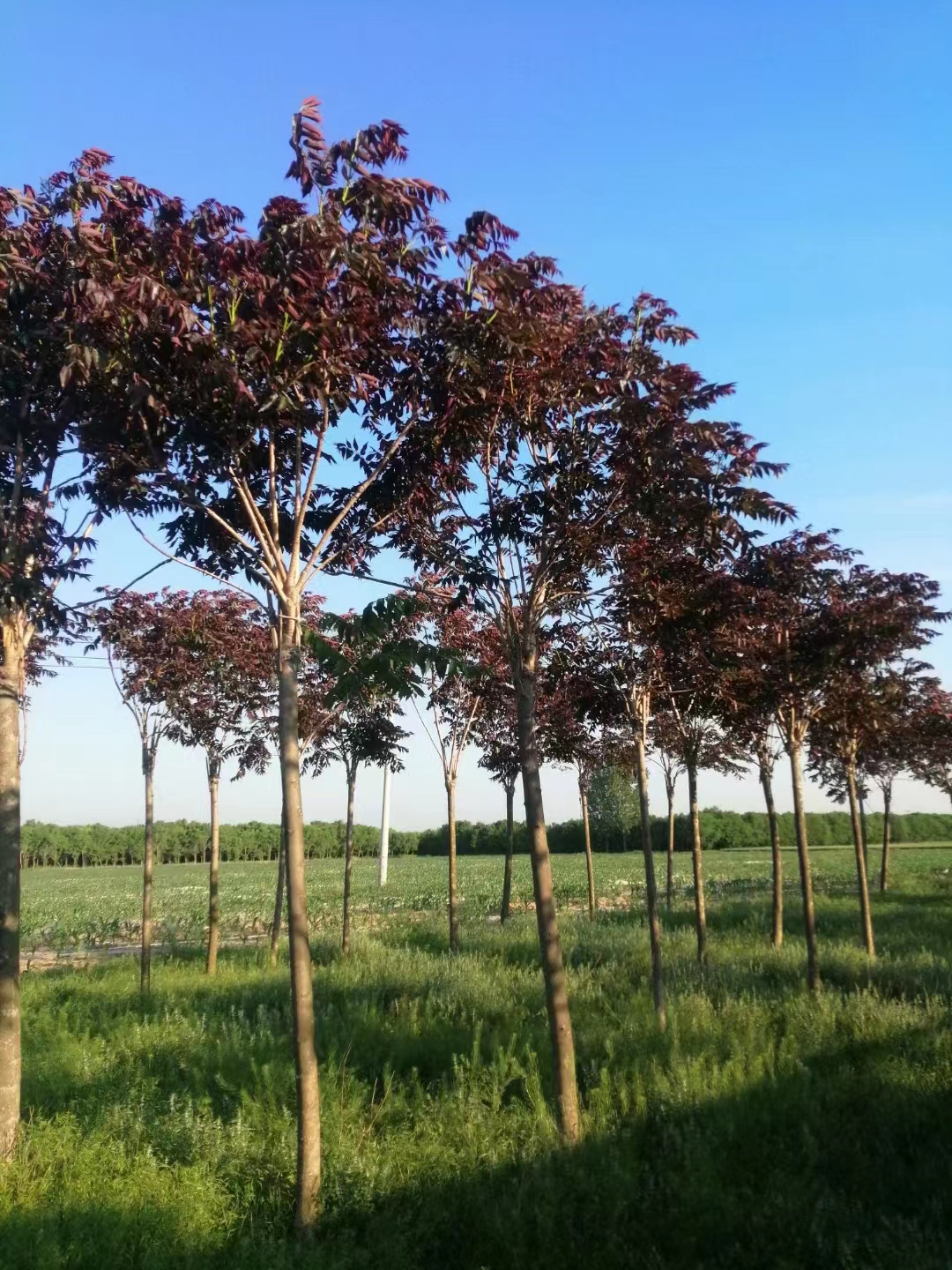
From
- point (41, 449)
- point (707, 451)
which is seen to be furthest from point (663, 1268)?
point (41, 449)

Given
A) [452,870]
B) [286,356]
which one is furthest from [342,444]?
[452,870]

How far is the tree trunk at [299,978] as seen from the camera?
4883 mm

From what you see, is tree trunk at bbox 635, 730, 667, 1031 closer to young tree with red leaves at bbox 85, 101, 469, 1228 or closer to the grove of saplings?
the grove of saplings

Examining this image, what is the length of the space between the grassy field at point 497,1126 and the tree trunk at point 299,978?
241 mm

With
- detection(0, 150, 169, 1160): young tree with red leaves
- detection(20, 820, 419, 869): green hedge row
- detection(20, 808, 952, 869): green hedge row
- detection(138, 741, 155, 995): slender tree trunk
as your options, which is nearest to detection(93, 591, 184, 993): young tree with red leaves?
detection(138, 741, 155, 995): slender tree trunk

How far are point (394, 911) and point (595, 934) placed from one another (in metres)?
13.5

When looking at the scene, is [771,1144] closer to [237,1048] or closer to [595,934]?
[237,1048]

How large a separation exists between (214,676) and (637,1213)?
9343 mm

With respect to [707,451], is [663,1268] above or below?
below

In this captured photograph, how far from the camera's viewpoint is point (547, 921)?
20.0ft

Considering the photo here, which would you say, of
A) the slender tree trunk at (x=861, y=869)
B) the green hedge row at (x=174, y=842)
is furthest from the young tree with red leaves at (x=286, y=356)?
the green hedge row at (x=174, y=842)

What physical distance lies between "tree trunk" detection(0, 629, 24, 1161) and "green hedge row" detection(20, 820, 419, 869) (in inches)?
3185

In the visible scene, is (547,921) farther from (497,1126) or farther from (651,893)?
(651,893)

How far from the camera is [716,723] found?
10.9m
